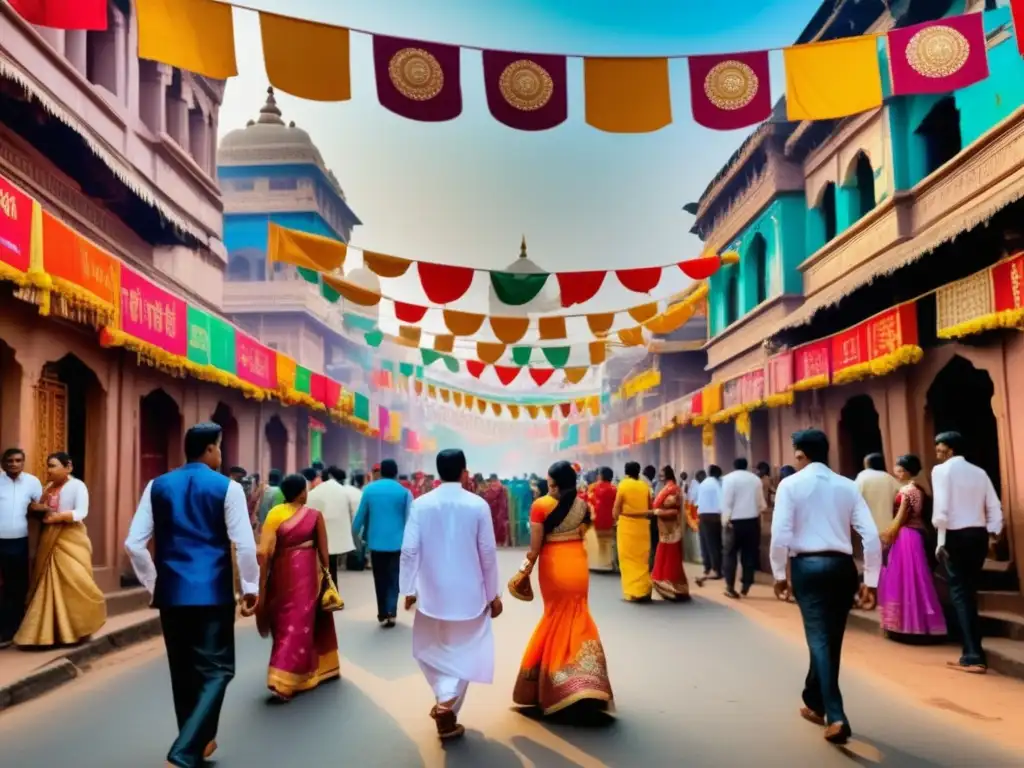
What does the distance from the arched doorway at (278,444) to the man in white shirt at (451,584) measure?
18353 mm

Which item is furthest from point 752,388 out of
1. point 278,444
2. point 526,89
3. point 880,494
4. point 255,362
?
point 278,444

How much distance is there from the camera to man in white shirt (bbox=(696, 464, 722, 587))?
43.8ft

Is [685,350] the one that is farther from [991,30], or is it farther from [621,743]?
[621,743]

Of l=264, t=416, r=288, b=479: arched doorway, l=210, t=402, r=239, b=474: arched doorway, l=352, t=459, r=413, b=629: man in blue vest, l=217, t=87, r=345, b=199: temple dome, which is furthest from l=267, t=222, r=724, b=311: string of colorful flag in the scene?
l=217, t=87, r=345, b=199: temple dome

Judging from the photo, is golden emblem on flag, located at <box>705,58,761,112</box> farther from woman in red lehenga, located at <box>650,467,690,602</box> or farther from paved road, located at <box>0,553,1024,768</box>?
woman in red lehenga, located at <box>650,467,690,602</box>

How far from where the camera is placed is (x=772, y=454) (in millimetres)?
18250

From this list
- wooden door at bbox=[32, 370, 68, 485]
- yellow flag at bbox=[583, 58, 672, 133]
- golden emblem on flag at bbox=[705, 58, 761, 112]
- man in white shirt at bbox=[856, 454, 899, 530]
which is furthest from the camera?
wooden door at bbox=[32, 370, 68, 485]

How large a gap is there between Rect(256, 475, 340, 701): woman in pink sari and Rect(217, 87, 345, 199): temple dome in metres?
29.4

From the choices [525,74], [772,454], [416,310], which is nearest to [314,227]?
[416,310]

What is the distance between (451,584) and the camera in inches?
219

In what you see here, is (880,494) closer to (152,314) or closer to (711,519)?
(711,519)

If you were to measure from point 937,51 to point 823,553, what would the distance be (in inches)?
213

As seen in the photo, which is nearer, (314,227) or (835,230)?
(835,230)

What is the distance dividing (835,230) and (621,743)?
1449 centimetres
